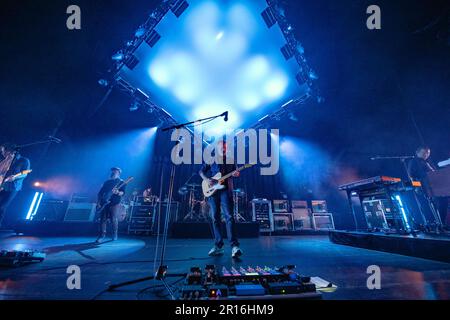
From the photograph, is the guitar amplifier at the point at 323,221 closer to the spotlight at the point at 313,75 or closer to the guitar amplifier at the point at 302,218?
the guitar amplifier at the point at 302,218

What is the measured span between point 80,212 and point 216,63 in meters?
6.91

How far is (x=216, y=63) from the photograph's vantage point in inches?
207

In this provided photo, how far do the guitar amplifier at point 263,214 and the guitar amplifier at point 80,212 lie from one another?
19.7 feet

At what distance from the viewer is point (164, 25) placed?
4.43 m

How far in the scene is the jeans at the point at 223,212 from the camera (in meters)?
2.82

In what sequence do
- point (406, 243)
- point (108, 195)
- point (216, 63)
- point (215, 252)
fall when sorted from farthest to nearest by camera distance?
point (216, 63) < point (108, 195) < point (215, 252) < point (406, 243)

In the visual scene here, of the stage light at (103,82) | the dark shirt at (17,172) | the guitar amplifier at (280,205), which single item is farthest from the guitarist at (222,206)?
the guitar amplifier at (280,205)

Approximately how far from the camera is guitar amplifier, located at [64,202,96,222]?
19.9ft

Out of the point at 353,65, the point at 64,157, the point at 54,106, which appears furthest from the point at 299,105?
the point at 64,157

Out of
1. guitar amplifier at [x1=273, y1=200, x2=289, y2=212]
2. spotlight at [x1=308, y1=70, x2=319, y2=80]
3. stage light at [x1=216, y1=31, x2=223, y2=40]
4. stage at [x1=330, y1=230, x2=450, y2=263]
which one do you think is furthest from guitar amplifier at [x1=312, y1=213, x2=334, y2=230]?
stage light at [x1=216, y1=31, x2=223, y2=40]

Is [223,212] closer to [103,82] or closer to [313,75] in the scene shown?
[313,75]

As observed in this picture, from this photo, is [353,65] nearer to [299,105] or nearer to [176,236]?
[299,105]

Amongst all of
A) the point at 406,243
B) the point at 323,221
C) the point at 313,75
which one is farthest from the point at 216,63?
the point at 323,221
